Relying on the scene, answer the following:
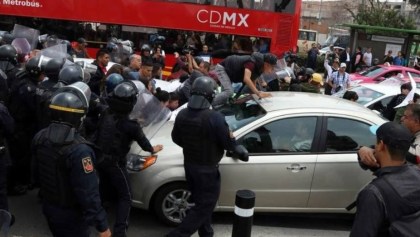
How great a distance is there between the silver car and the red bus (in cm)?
987

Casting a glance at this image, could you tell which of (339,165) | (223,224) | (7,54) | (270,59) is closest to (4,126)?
(7,54)

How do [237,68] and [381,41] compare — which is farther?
[381,41]

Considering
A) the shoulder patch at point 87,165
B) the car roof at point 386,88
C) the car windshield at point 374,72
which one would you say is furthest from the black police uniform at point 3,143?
the car windshield at point 374,72

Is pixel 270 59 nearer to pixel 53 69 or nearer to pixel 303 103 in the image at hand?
pixel 303 103

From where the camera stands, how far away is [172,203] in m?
4.93

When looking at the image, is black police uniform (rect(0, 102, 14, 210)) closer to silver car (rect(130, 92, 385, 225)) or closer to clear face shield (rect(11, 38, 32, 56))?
silver car (rect(130, 92, 385, 225))

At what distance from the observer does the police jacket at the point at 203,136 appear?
416 centimetres

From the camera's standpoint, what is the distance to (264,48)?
14828 mm

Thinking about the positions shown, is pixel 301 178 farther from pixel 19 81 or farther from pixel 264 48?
pixel 264 48

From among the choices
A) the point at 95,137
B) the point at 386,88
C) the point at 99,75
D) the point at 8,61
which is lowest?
the point at 386,88

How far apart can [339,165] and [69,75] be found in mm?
3027

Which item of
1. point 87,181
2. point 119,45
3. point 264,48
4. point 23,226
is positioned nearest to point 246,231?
point 87,181

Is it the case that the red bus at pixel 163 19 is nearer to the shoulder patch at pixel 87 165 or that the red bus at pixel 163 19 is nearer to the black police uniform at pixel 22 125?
the black police uniform at pixel 22 125

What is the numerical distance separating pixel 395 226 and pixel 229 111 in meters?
3.49
